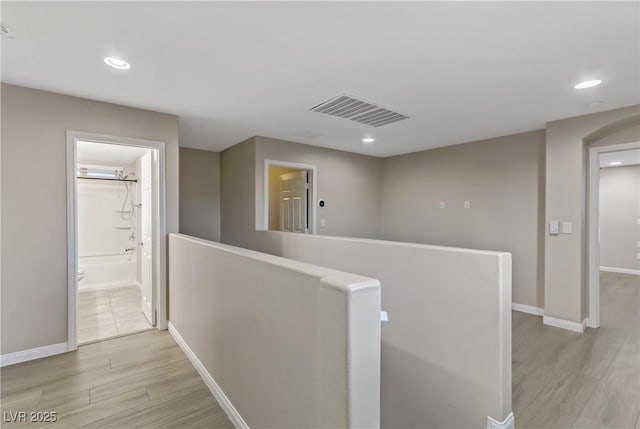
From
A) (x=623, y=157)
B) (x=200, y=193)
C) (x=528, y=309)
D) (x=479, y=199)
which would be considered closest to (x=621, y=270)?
(x=623, y=157)

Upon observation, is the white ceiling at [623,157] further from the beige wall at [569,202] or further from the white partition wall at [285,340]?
the white partition wall at [285,340]

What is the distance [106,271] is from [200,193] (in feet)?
6.99

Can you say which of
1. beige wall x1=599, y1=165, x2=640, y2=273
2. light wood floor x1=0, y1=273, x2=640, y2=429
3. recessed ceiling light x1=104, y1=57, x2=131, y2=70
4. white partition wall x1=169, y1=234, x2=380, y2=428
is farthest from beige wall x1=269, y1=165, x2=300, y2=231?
beige wall x1=599, y1=165, x2=640, y2=273

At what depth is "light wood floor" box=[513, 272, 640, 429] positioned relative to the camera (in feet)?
6.46

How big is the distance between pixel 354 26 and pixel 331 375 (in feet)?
6.06

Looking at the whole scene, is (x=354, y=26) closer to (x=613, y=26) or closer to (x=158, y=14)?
(x=158, y=14)

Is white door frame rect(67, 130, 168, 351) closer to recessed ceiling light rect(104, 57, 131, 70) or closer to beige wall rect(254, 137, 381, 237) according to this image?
recessed ceiling light rect(104, 57, 131, 70)

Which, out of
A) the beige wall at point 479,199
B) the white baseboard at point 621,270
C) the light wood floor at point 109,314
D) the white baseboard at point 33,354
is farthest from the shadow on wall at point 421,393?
the white baseboard at point 621,270

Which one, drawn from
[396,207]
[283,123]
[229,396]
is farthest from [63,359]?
[396,207]

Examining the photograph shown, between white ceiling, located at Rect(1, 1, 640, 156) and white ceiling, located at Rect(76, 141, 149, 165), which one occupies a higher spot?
white ceiling, located at Rect(1, 1, 640, 156)

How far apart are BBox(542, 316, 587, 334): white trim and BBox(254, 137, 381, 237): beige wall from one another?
307 centimetres

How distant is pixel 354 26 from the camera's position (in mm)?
1741

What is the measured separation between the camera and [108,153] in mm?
4664

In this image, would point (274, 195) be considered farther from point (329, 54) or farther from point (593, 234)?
point (593, 234)
